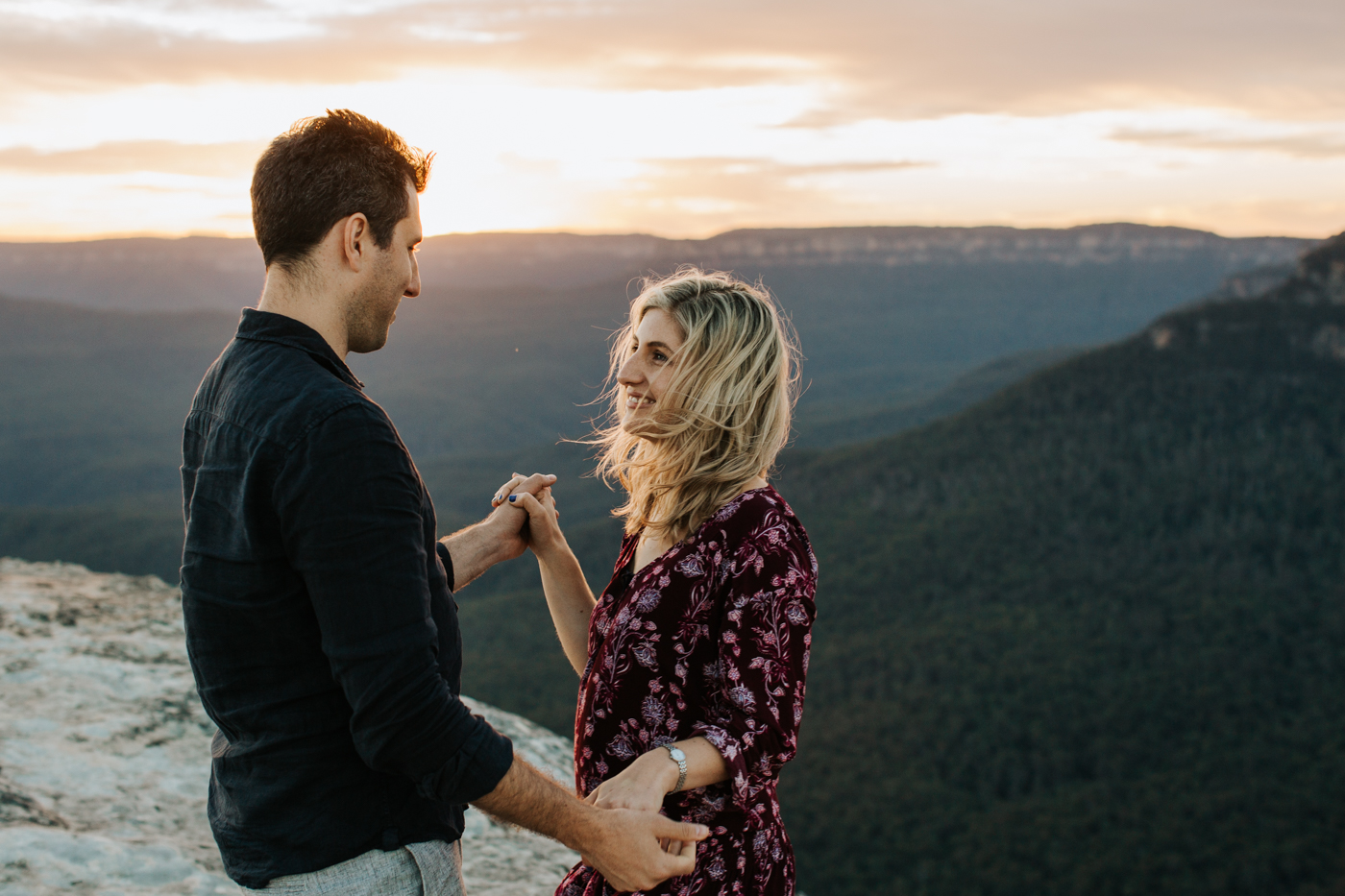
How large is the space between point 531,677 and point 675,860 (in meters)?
46.7

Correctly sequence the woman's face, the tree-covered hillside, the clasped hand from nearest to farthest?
1. the clasped hand
2. the woman's face
3. the tree-covered hillside

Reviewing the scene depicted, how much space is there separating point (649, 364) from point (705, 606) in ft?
2.37

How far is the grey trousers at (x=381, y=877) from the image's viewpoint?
2.09 m

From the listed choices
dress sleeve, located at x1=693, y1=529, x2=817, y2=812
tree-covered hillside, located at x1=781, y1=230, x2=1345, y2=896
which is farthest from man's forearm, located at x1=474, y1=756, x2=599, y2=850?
tree-covered hillside, located at x1=781, y1=230, x2=1345, y2=896

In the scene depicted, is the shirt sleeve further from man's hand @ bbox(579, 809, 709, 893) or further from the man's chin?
man's hand @ bbox(579, 809, 709, 893)

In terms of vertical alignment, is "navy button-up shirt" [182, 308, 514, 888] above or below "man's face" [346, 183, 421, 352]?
below

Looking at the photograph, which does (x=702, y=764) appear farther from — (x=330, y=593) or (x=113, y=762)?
(x=113, y=762)

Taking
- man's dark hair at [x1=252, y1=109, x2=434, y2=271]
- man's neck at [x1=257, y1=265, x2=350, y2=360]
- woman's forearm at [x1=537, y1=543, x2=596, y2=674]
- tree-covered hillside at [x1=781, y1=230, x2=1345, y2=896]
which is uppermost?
man's dark hair at [x1=252, y1=109, x2=434, y2=271]

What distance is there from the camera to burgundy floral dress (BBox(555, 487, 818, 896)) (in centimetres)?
237

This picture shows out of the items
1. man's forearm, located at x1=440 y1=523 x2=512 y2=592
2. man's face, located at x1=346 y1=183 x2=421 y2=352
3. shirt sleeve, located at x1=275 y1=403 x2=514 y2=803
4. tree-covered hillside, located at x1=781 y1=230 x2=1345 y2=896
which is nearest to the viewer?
shirt sleeve, located at x1=275 y1=403 x2=514 y2=803

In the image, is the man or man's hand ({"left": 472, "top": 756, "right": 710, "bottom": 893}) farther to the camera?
man's hand ({"left": 472, "top": 756, "right": 710, "bottom": 893})

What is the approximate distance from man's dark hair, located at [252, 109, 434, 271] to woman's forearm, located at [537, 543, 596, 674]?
1330 millimetres

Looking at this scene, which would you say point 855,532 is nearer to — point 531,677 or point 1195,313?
point 531,677

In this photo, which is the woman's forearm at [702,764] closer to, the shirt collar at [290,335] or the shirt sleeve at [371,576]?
the shirt sleeve at [371,576]
